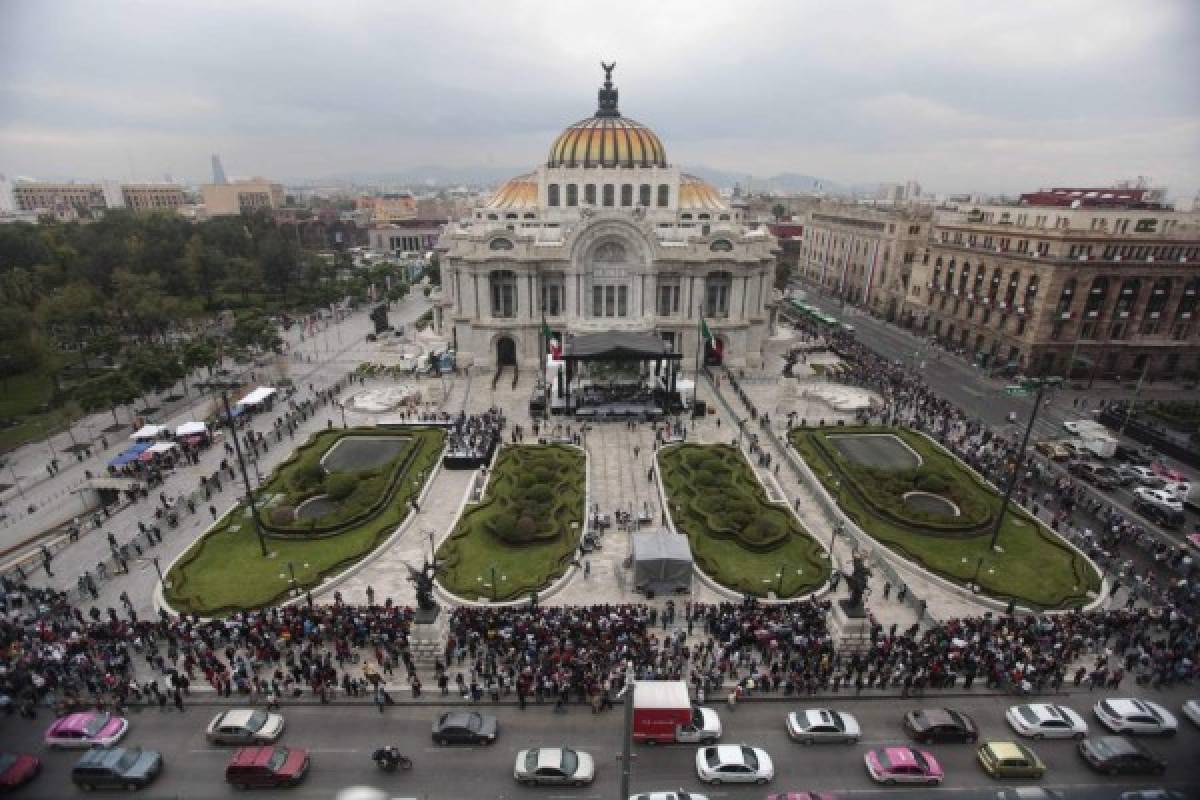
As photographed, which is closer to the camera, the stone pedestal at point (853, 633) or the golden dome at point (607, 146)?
the stone pedestal at point (853, 633)

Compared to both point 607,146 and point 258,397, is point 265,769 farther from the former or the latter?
point 607,146

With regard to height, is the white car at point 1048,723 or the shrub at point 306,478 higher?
the shrub at point 306,478

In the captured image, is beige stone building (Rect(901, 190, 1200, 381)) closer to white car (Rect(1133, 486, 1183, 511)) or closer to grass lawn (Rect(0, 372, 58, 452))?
white car (Rect(1133, 486, 1183, 511))

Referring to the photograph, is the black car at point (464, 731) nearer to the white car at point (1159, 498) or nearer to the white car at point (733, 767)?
the white car at point (733, 767)

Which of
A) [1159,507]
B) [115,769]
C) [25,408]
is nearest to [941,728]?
[1159,507]

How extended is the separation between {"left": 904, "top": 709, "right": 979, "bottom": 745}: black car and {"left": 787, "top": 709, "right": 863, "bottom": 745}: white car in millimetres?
1810

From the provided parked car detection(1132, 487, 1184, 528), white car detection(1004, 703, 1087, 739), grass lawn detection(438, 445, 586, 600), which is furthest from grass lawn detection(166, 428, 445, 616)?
parked car detection(1132, 487, 1184, 528)

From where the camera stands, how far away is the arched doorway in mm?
63938

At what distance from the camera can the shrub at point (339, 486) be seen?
120 feet

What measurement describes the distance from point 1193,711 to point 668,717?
1854 centimetres

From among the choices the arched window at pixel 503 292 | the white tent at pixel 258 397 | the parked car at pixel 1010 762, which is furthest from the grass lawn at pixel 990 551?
the white tent at pixel 258 397

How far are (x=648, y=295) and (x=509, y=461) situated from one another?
2641 centimetres

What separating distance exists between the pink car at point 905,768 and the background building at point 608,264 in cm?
4016

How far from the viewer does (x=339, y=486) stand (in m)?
36.6
